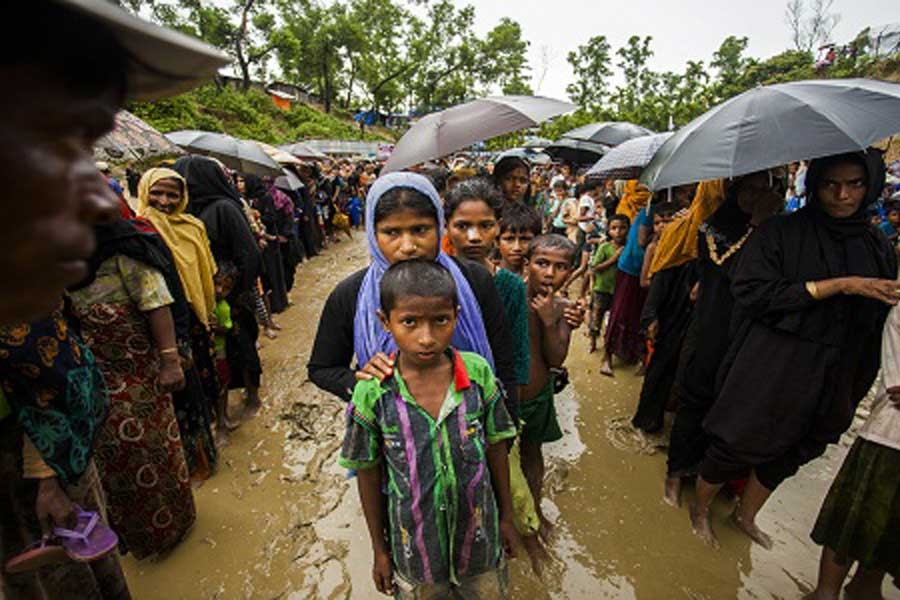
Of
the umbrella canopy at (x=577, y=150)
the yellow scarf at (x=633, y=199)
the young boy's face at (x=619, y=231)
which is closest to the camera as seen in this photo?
the young boy's face at (x=619, y=231)

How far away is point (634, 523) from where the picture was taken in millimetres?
2691

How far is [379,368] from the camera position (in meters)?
1.44

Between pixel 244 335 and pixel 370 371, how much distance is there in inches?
99.5

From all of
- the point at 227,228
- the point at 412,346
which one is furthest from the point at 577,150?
the point at 412,346

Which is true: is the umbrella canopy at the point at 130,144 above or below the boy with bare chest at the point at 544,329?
above

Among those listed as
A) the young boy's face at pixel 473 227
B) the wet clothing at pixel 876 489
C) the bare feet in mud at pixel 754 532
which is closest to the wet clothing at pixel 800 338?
the wet clothing at pixel 876 489

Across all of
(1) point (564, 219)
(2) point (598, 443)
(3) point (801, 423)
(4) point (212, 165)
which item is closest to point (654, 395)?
(2) point (598, 443)

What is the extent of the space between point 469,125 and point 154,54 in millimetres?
3154

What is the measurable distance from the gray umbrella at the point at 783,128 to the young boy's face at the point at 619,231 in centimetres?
226

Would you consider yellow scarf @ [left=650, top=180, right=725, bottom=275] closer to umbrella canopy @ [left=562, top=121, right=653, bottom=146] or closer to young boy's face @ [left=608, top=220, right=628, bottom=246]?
young boy's face @ [left=608, top=220, right=628, bottom=246]

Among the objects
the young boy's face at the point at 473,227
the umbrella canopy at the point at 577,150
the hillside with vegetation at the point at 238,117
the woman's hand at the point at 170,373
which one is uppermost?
the hillside with vegetation at the point at 238,117

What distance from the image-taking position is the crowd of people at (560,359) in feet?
4.78

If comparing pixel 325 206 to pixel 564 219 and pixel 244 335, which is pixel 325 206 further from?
pixel 244 335

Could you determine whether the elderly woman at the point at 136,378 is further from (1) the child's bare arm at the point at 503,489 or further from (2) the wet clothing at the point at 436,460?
(1) the child's bare arm at the point at 503,489
